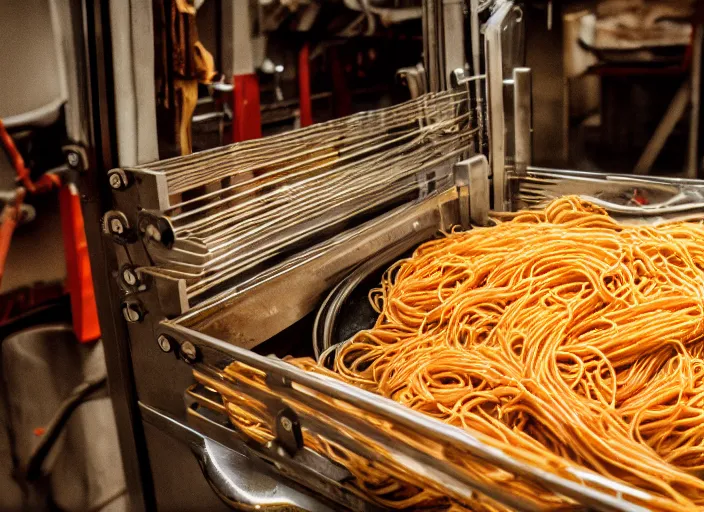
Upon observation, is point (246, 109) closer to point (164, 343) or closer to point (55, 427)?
point (164, 343)

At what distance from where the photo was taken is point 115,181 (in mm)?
1493

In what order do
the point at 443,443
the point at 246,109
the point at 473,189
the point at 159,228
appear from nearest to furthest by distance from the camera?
1. the point at 443,443
2. the point at 159,228
3. the point at 246,109
4. the point at 473,189

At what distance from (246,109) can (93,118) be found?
0.48 meters

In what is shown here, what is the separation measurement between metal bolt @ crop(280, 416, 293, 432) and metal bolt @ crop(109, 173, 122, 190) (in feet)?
2.18

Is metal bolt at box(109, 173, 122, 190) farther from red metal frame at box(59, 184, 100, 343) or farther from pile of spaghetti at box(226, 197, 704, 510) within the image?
pile of spaghetti at box(226, 197, 704, 510)

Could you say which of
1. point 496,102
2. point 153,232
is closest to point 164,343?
point 153,232

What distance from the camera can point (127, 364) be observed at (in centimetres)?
174

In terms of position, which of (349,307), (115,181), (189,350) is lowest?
(349,307)

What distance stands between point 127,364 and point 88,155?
555 millimetres

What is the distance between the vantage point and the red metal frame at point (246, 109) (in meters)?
1.89

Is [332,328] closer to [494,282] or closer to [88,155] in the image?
[494,282]

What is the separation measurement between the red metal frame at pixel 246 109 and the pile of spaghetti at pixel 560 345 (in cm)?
66

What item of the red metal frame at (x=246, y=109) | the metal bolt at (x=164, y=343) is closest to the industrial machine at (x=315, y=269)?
the metal bolt at (x=164, y=343)

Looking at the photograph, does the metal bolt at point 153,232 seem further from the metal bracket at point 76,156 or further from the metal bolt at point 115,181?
the metal bracket at point 76,156
